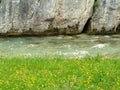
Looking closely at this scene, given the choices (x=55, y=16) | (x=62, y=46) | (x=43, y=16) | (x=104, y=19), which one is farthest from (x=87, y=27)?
(x=62, y=46)

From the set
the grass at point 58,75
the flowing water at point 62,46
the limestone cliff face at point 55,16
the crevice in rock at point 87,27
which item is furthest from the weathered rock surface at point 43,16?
the grass at point 58,75

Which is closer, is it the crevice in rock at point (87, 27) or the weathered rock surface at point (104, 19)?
the weathered rock surface at point (104, 19)

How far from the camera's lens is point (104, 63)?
580 inches

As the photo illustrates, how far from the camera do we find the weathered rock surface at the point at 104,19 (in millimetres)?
25203

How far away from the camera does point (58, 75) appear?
12477 mm

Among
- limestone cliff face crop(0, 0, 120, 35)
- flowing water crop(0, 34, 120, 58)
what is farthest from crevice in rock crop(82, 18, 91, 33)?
flowing water crop(0, 34, 120, 58)

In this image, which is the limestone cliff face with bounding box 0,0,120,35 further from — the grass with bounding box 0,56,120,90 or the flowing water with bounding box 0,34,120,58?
the grass with bounding box 0,56,120,90

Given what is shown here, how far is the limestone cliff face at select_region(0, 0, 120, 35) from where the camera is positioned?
23.7 metres

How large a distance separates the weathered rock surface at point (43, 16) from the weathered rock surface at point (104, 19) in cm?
56

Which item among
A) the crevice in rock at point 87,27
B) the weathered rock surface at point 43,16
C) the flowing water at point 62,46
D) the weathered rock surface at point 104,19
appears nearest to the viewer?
the flowing water at point 62,46

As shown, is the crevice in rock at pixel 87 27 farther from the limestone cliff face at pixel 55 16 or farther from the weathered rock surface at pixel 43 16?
the weathered rock surface at pixel 43 16

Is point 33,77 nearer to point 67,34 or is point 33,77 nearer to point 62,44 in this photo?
point 62,44

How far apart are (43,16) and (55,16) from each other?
730 mm

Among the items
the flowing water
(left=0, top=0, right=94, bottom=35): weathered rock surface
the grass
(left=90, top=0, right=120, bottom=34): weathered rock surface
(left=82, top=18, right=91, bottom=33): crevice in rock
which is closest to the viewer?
the grass
